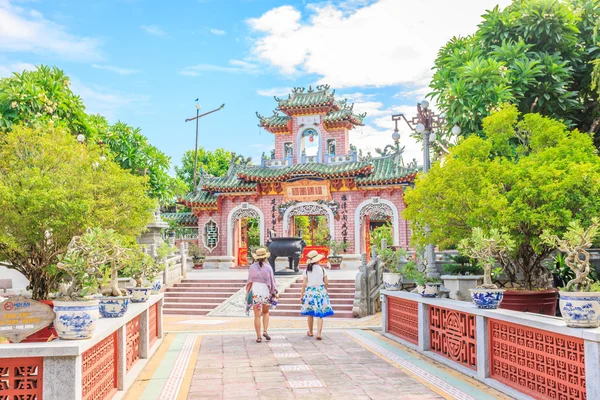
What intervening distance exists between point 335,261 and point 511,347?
1656 centimetres

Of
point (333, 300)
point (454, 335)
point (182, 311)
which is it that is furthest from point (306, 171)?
point (454, 335)

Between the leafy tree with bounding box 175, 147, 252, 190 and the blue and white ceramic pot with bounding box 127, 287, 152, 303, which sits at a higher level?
the leafy tree with bounding box 175, 147, 252, 190

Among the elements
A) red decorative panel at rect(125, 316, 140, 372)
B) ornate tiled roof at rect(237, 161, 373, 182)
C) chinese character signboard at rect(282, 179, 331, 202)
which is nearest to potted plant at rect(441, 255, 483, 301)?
red decorative panel at rect(125, 316, 140, 372)

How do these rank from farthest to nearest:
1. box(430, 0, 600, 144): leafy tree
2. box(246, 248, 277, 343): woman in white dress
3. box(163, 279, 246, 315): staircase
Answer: box(163, 279, 246, 315): staircase → box(430, 0, 600, 144): leafy tree → box(246, 248, 277, 343): woman in white dress

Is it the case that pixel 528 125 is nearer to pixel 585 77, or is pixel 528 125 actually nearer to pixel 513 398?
pixel 585 77

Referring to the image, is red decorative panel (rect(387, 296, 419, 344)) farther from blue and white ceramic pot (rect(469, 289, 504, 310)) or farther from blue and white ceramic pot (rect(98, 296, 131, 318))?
blue and white ceramic pot (rect(98, 296, 131, 318))

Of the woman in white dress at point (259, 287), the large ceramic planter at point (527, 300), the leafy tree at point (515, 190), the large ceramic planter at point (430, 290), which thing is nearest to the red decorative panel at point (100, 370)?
the woman in white dress at point (259, 287)

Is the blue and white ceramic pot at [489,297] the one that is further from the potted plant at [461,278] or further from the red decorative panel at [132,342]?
the potted plant at [461,278]

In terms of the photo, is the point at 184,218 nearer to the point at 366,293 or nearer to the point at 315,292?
the point at 366,293

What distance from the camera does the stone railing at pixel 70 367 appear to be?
11.1ft

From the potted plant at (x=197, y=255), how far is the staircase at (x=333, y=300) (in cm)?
917

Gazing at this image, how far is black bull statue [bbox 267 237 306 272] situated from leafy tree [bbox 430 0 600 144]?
7.44m

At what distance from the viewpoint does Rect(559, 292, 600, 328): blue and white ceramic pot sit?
3.92 meters

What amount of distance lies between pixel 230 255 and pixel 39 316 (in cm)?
1986
